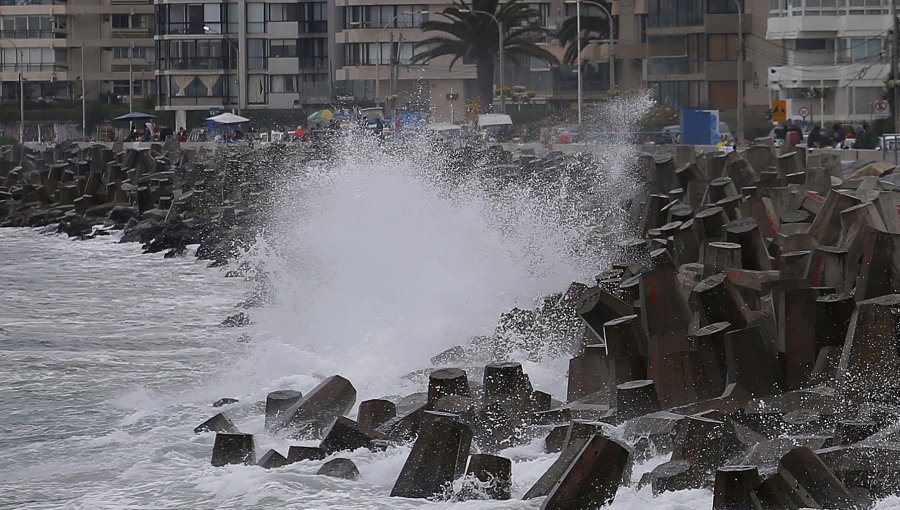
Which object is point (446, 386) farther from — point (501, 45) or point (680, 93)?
point (680, 93)

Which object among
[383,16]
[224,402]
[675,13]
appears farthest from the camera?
[383,16]

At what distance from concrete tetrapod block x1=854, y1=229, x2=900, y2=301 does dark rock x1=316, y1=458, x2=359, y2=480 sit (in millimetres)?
3483

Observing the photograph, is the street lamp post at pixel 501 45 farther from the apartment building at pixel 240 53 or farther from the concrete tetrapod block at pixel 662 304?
the concrete tetrapod block at pixel 662 304

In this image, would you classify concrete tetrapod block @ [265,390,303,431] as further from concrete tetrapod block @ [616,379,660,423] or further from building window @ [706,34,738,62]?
building window @ [706,34,738,62]

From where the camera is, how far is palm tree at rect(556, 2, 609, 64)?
227ft

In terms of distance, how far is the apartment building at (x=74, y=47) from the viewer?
87.2 m

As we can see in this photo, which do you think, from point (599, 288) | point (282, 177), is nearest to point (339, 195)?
point (599, 288)

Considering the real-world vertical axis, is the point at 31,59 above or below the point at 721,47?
above

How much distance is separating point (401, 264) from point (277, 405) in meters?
5.86

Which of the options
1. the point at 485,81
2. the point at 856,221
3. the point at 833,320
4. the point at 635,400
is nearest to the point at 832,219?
the point at 856,221

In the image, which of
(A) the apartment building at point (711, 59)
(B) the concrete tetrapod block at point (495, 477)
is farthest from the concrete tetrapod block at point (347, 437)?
(A) the apartment building at point (711, 59)

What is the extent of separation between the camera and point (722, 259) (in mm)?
10734

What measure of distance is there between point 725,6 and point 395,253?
48.4m

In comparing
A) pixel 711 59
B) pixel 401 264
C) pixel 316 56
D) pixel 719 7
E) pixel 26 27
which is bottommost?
pixel 401 264
